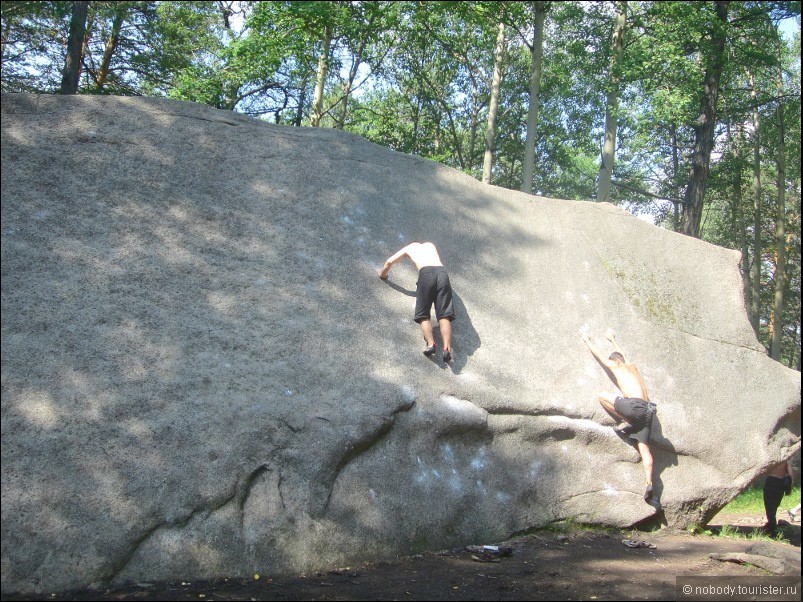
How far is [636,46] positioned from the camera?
13680mm

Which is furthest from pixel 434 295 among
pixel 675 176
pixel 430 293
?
pixel 675 176

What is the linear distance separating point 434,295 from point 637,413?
2281 mm

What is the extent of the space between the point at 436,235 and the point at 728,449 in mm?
3846

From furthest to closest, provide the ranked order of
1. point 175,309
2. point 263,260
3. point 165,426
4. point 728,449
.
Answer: point 728,449
point 263,260
point 175,309
point 165,426

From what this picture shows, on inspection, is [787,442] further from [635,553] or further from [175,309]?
[175,309]

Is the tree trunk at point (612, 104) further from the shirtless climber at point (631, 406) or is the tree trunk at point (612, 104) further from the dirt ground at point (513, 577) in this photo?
the dirt ground at point (513, 577)

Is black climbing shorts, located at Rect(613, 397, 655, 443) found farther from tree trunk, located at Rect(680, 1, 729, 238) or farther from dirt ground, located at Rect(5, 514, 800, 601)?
tree trunk, located at Rect(680, 1, 729, 238)

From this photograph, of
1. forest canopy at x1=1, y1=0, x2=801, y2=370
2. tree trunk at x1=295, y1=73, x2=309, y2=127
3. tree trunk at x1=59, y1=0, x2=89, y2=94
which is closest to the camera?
tree trunk at x1=59, y1=0, x2=89, y2=94

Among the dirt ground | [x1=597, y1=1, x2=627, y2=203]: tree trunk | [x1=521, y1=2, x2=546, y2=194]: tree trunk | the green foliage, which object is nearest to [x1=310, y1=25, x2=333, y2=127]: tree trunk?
[x1=521, y1=2, x2=546, y2=194]: tree trunk

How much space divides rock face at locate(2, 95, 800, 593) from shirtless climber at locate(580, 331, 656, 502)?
15cm

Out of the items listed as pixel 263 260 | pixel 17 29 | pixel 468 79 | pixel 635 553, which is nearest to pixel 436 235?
pixel 263 260

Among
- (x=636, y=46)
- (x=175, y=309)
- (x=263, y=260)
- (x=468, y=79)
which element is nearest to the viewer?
(x=175, y=309)

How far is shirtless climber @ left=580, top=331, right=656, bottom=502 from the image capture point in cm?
657

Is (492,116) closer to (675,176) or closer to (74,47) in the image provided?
(675,176)
